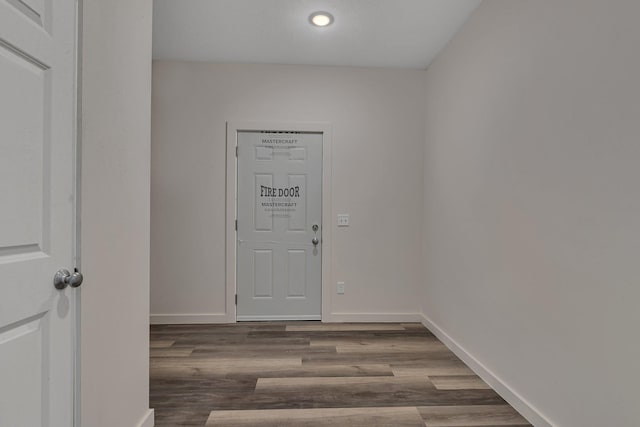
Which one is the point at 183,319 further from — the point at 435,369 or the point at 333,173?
the point at 435,369

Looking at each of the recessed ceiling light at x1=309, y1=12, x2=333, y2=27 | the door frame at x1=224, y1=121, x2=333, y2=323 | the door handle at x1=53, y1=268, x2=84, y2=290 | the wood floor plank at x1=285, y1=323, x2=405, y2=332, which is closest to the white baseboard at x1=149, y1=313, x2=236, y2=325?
the door frame at x1=224, y1=121, x2=333, y2=323

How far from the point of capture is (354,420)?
1855 millimetres

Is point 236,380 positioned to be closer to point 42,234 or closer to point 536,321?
point 42,234

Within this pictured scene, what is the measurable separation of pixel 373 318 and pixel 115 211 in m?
2.84

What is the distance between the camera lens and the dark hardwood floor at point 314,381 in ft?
6.21

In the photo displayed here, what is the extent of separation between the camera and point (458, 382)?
90.5 inches

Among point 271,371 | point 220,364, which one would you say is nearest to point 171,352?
point 220,364

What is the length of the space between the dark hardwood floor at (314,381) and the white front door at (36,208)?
103cm

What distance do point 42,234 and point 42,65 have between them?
0.53 meters

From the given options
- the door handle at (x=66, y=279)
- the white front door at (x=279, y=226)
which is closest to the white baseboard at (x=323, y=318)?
the white front door at (x=279, y=226)

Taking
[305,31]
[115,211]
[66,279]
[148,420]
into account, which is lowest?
[148,420]

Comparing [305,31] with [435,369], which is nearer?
[435,369]

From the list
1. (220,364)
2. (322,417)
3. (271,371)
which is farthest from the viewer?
(220,364)

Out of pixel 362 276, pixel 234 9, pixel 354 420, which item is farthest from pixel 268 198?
pixel 354 420
